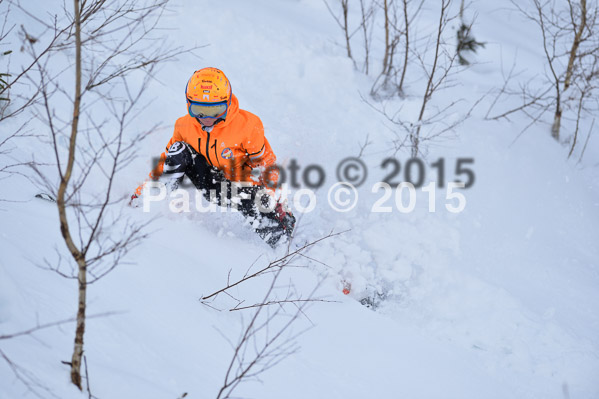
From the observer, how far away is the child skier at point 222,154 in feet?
10.6

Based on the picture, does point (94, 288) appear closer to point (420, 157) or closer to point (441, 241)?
point (441, 241)

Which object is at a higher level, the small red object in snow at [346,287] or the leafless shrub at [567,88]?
the leafless shrub at [567,88]

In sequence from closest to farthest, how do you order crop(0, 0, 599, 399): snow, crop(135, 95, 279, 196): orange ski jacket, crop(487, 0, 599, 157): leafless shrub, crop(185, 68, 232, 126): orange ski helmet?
crop(0, 0, 599, 399): snow
crop(185, 68, 232, 126): orange ski helmet
crop(135, 95, 279, 196): orange ski jacket
crop(487, 0, 599, 157): leafless shrub

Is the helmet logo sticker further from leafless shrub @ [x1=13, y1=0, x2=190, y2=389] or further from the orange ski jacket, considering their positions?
leafless shrub @ [x1=13, y1=0, x2=190, y2=389]

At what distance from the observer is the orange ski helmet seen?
317 cm

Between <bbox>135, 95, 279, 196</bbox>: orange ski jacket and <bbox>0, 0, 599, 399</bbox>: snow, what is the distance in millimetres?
519

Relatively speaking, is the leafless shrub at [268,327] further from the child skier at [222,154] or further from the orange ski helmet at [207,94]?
the orange ski helmet at [207,94]

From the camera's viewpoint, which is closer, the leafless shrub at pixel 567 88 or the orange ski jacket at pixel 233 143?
the orange ski jacket at pixel 233 143

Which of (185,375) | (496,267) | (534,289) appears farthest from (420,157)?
(185,375)

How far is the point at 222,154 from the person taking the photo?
3.59 m
